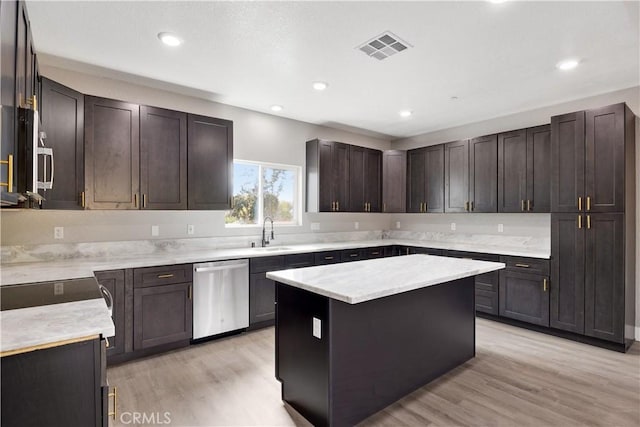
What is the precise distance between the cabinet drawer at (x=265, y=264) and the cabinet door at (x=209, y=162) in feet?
2.36

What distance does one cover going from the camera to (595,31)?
2.54 metres

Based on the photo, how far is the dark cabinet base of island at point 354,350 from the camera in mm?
2059

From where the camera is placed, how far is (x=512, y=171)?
14.2 feet

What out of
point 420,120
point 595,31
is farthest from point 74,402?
point 420,120

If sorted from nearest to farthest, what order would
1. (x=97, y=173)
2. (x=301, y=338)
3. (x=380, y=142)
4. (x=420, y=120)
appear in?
(x=301, y=338), (x=97, y=173), (x=420, y=120), (x=380, y=142)

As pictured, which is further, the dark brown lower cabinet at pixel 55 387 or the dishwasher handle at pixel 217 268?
the dishwasher handle at pixel 217 268

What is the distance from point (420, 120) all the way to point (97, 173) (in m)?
4.21

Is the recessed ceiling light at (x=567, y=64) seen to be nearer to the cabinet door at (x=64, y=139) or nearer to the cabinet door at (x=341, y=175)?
the cabinet door at (x=341, y=175)

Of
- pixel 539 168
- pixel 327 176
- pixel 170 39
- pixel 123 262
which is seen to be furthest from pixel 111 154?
pixel 539 168

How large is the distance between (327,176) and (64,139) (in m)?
3.14

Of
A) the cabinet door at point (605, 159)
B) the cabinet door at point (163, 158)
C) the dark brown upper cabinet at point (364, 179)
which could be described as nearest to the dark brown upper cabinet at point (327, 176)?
the dark brown upper cabinet at point (364, 179)

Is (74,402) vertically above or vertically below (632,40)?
below

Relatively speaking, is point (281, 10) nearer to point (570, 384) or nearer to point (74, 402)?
point (74, 402)

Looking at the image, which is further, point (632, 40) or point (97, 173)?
point (97, 173)
